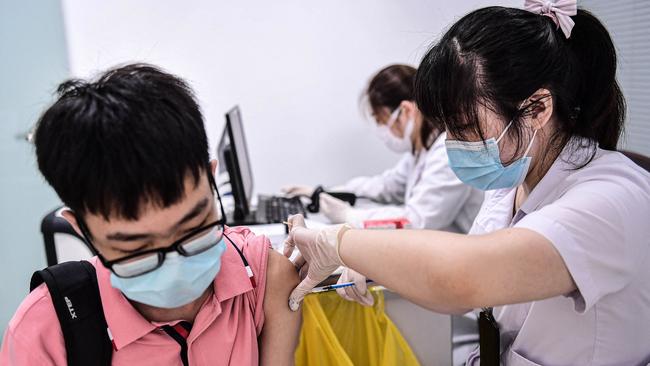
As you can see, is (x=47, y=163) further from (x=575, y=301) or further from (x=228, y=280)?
(x=575, y=301)

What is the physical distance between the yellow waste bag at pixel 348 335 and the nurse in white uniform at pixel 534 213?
198 millimetres

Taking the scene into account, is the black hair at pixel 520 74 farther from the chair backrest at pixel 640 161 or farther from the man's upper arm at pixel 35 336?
the man's upper arm at pixel 35 336

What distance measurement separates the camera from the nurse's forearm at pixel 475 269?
791 mm

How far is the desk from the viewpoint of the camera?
1485 millimetres

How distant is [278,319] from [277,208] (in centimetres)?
132

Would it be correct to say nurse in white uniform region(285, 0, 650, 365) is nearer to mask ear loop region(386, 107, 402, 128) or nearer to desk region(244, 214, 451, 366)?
desk region(244, 214, 451, 366)

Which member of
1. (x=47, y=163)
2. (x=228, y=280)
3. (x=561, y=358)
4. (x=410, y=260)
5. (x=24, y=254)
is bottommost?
(x=24, y=254)

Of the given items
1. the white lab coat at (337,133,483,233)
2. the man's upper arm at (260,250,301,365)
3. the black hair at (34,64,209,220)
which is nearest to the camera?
the black hair at (34,64,209,220)

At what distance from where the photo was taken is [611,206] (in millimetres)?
857

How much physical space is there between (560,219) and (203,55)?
94.0 inches

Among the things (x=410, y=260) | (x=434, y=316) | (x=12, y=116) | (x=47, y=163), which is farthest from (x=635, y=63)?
(x=12, y=116)

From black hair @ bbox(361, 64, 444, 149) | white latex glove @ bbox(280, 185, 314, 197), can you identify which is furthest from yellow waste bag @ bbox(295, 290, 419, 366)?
white latex glove @ bbox(280, 185, 314, 197)

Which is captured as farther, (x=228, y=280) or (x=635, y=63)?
(x=635, y=63)

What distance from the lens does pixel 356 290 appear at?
1227 mm
